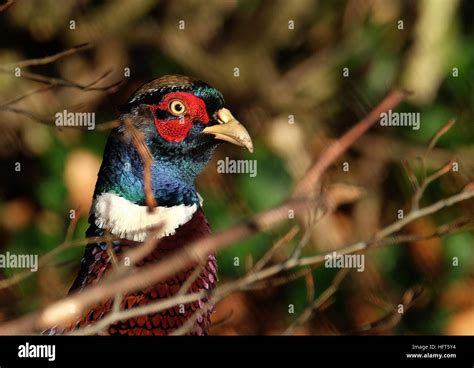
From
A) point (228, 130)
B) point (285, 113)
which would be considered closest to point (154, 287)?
point (228, 130)

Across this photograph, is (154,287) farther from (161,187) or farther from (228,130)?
(228,130)

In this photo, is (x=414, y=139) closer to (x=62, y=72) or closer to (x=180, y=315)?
(x=62, y=72)

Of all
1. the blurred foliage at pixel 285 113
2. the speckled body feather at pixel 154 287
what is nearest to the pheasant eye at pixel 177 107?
the speckled body feather at pixel 154 287

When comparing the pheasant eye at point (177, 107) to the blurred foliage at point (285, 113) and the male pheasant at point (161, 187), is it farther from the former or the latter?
the blurred foliage at point (285, 113)

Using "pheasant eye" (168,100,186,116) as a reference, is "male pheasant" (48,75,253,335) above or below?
below

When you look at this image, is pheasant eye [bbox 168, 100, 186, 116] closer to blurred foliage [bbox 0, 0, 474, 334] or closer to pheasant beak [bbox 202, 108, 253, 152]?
pheasant beak [bbox 202, 108, 253, 152]

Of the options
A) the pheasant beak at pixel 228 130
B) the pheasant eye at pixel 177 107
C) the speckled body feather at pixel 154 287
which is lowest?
the speckled body feather at pixel 154 287

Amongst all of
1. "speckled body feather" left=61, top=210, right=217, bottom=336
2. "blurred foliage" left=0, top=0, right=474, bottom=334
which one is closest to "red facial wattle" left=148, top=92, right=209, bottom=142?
"speckled body feather" left=61, top=210, right=217, bottom=336
